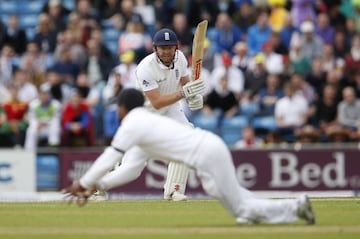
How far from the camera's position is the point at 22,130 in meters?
21.7

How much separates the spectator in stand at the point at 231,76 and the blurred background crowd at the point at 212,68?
20mm

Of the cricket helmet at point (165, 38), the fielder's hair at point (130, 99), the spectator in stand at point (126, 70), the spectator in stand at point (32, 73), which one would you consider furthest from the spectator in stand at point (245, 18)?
the fielder's hair at point (130, 99)

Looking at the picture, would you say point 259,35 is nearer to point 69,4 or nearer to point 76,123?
point 76,123

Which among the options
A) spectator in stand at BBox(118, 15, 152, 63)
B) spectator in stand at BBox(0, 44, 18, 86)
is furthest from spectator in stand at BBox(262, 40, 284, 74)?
spectator in stand at BBox(0, 44, 18, 86)

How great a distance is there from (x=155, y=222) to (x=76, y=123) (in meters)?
10.3

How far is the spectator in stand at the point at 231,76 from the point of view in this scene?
71.2 feet

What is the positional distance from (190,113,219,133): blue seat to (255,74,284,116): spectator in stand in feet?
2.73

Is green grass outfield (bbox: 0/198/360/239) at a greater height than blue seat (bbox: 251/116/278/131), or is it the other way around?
blue seat (bbox: 251/116/278/131)

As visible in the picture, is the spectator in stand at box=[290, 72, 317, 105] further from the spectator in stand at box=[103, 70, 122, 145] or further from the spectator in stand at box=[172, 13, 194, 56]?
the spectator in stand at box=[103, 70, 122, 145]

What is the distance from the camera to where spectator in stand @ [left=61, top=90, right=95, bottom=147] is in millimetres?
21125

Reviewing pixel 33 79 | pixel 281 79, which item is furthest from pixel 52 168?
pixel 281 79

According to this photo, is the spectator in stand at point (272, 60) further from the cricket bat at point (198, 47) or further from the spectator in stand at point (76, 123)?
the cricket bat at point (198, 47)

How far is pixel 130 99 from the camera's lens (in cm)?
1035

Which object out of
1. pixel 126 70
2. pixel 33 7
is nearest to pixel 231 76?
pixel 126 70
